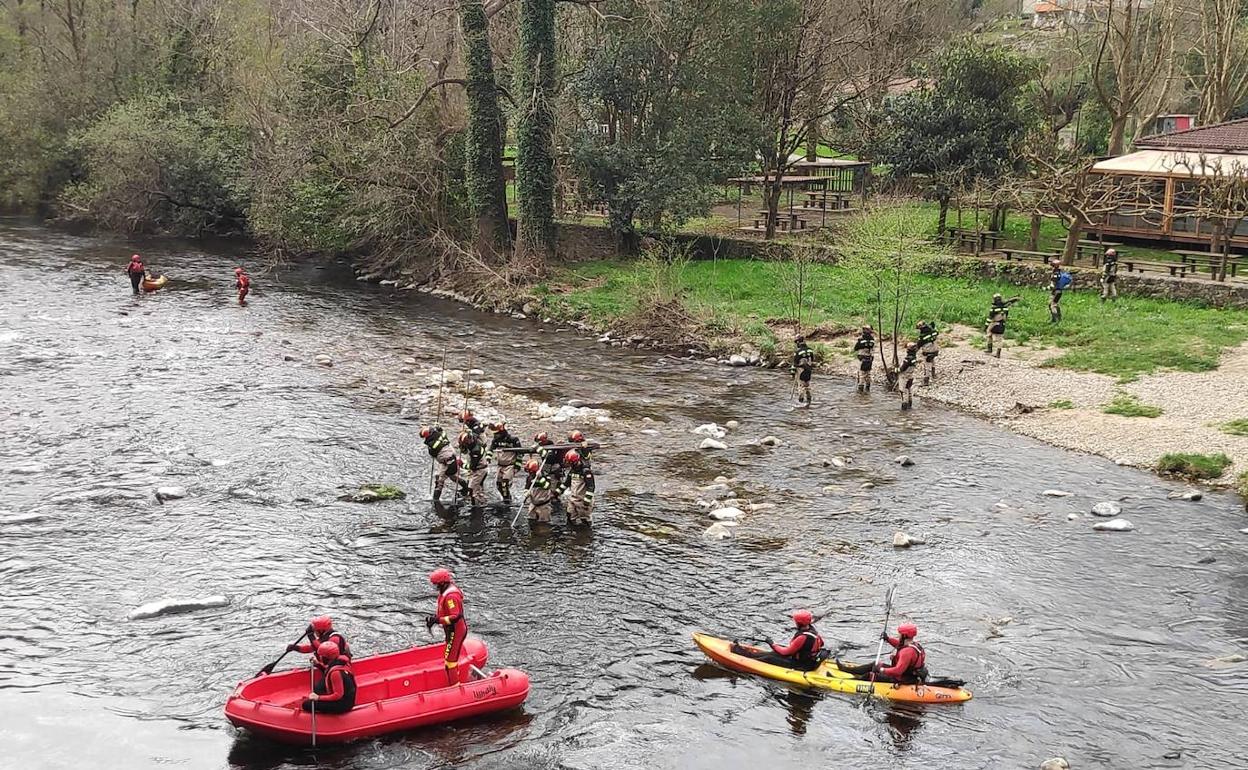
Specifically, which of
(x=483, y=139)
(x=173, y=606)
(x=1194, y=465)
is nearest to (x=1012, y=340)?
(x=1194, y=465)

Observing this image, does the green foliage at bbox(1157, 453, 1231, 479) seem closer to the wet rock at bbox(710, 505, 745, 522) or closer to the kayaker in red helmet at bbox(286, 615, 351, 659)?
the wet rock at bbox(710, 505, 745, 522)

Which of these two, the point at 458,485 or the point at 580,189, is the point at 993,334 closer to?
the point at 458,485

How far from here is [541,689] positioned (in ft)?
49.4

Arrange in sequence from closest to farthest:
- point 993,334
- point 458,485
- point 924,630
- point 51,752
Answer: point 51,752, point 924,630, point 458,485, point 993,334

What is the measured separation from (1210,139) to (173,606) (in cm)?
4007

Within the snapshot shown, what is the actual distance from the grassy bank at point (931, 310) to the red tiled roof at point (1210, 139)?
9.78 meters

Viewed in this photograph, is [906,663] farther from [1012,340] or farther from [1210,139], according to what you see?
[1210,139]

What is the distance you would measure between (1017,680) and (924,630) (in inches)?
67.8

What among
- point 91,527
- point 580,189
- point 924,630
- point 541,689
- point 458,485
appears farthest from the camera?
point 580,189

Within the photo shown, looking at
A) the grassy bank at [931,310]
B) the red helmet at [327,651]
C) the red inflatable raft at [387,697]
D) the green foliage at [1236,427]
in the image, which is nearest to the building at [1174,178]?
the grassy bank at [931,310]

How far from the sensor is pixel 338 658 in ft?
44.4

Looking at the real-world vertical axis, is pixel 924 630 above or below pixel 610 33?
below

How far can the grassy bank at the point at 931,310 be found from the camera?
95.8ft

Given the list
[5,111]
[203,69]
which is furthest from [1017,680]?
[5,111]
